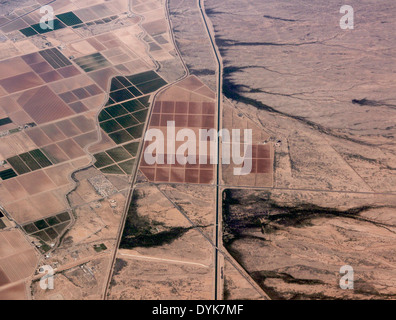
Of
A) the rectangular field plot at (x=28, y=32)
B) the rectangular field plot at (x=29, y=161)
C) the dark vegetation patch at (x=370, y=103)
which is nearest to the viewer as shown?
the rectangular field plot at (x=29, y=161)

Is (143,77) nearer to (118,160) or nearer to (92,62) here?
(92,62)

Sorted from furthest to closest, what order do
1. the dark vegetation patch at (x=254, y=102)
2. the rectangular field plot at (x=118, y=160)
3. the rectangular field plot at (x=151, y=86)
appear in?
the rectangular field plot at (x=151, y=86)
the dark vegetation patch at (x=254, y=102)
the rectangular field plot at (x=118, y=160)

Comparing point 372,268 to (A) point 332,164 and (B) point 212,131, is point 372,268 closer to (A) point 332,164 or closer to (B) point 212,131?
(A) point 332,164

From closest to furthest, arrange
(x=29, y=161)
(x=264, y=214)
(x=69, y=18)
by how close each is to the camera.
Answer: (x=264, y=214) < (x=29, y=161) < (x=69, y=18)

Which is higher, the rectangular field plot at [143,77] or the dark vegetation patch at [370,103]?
the rectangular field plot at [143,77]

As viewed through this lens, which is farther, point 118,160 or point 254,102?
point 254,102

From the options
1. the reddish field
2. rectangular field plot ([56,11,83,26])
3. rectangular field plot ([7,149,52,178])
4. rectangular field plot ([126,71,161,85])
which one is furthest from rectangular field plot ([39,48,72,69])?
rectangular field plot ([7,149,52,178])

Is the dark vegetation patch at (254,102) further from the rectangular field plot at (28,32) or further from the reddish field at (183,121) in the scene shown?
the rectangular field plot at (28,32)

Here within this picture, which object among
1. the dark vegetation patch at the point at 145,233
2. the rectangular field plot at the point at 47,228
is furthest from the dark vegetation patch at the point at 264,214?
A: the rectangular field plot at the point at 47,228

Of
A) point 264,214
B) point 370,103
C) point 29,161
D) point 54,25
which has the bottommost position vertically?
point 264,214

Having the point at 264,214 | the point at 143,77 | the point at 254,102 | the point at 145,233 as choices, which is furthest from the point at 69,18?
the point at 264,214

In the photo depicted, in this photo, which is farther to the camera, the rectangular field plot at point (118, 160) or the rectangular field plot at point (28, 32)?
the rectangular field plot at point (28, 32)

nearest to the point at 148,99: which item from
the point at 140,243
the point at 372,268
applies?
the point at 140,243
